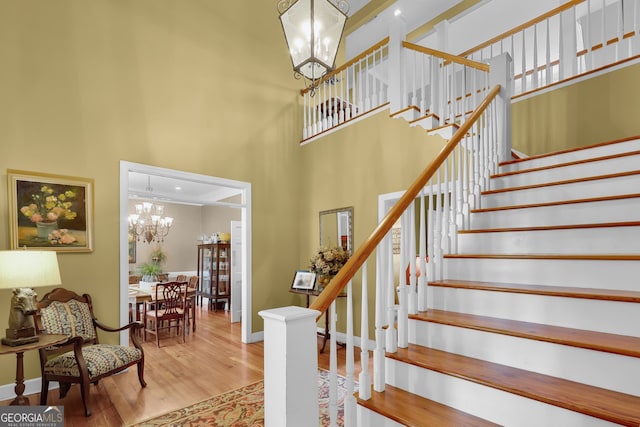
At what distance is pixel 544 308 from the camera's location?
1.88m

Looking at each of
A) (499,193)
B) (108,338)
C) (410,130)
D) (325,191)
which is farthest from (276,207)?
(499,193)

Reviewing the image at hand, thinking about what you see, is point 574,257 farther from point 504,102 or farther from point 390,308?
point 504,102

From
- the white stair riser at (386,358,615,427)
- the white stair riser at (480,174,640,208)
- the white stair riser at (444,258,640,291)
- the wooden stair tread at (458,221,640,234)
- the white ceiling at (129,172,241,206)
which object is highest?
the white ceiling at (129,172,241,206)

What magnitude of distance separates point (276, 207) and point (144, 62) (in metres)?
2.67

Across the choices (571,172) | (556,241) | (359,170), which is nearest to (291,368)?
(556,241)

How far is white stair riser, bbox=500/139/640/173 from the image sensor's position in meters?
2.63

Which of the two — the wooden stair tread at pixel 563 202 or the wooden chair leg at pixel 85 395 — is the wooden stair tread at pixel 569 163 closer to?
the wooden stair tread at pixel 563 202

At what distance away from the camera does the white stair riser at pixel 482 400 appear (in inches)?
55.4

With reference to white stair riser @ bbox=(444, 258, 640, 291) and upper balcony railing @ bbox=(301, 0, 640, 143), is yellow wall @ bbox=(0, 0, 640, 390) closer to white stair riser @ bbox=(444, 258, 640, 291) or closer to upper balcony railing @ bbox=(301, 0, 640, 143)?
upper balcony railing @ bbox=(301, 0, 640, 143)

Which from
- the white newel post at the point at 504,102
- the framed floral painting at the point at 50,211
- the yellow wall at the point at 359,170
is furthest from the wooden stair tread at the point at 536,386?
the framed floral painting at the point at 50,211

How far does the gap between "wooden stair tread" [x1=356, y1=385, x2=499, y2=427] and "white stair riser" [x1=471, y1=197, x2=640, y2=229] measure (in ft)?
4.96

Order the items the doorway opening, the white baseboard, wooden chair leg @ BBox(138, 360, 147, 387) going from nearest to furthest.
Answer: the white baseboard → wooden chair leg @ BBox(138, 360, 147, 387) → the doorway opening

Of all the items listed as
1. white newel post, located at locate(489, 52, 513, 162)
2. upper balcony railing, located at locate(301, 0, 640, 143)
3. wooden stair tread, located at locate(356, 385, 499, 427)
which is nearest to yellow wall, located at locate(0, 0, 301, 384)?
upper balcony railing, located at locate(301, 0, 640, 143)

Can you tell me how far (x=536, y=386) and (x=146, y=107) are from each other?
4.67 m
